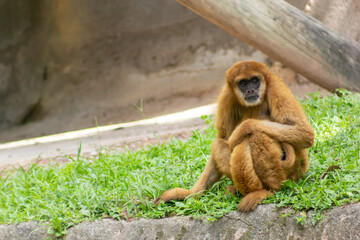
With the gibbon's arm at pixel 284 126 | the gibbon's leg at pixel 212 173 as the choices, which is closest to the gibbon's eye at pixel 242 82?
the gibbon's arm at pixel 284 126

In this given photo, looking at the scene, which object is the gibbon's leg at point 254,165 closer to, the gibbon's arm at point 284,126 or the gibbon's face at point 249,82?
the gibbon's arm at point 284,126

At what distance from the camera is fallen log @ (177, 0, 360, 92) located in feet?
23.7

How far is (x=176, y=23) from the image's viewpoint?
1374cm

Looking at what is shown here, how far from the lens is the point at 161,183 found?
565 cm

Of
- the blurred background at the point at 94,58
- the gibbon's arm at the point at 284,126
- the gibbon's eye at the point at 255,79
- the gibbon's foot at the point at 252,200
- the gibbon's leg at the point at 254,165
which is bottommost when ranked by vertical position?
the blurred background at the point at 94,58

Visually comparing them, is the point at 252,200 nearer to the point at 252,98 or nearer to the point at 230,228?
the point at 230,228

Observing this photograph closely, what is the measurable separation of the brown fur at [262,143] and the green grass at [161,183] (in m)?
0.16

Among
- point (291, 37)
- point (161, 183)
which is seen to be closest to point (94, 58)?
point (291, 37)

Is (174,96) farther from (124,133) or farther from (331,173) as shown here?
(331,173)

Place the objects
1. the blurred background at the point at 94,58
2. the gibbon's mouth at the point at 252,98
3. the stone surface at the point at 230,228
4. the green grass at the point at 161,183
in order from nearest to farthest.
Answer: the stone surface at the point at 230,228 → the green grass at the point at 161,183 → the gibbon's mouth at the point at 252,98 → the blurred background at the point at 94,58

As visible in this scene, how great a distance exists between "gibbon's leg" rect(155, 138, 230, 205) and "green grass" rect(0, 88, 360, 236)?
0.08 meters

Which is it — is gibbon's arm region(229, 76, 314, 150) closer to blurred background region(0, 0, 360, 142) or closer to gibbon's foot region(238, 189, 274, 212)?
gibbon's foot region(238, 189, 274, 212)

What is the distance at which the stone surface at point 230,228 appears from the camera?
13.8ft

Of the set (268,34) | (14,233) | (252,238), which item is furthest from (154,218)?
(268,34)
